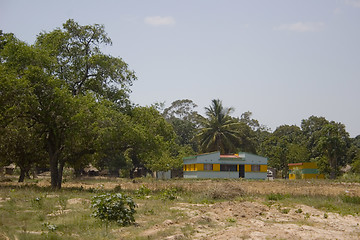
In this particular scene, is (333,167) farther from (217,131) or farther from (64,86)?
A: (64,86)

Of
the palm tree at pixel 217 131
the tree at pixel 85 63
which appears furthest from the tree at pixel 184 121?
the tree at pixel 85 63

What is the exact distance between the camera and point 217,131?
59281 mm

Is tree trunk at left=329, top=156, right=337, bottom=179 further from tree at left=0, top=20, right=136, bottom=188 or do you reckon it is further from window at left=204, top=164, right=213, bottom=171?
tree at left=0, top=20, right=136, bottom=188

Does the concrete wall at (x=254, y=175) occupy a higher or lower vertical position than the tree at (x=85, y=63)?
lower

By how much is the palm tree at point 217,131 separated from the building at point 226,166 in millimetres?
5839

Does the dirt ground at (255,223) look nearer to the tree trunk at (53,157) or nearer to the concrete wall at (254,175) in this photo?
the tree trunk at (53,157)

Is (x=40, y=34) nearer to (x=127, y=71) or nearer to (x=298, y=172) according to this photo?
(x=127, y=71)

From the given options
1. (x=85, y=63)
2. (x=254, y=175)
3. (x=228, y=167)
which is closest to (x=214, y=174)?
(x=228, y=167)

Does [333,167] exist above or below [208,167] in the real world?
above

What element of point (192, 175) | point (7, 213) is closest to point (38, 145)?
point (7, 213)

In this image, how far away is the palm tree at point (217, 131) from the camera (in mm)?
58719

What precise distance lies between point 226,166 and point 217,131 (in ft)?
26.3

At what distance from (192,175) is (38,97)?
33.9 meters

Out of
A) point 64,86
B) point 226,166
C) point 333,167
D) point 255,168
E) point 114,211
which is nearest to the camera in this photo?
point 114,211
